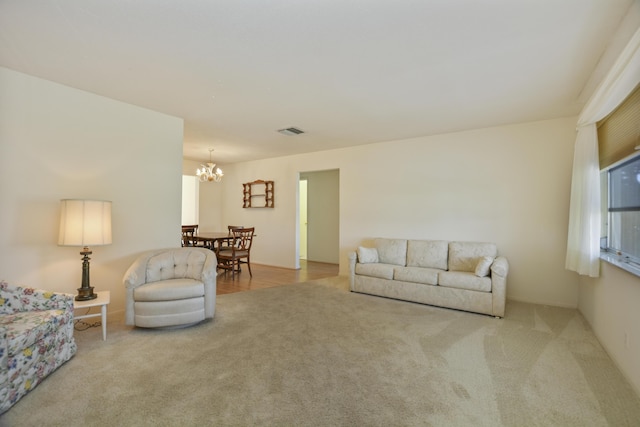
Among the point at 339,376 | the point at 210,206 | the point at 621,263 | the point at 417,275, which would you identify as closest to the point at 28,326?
the point at 339,376

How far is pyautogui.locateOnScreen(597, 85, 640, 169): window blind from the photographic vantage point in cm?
238

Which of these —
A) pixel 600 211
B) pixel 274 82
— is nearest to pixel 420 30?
pixel 274 82

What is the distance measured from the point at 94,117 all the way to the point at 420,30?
3542mm

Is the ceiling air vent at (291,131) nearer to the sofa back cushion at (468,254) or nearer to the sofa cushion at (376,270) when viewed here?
the sofa cushion at (376,270)

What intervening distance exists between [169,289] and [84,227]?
0.97 metres

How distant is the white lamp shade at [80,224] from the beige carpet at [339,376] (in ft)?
3.15

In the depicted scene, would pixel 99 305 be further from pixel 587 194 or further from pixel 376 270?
pixel 587 194

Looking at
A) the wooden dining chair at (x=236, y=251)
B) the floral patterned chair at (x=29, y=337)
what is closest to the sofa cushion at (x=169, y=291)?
the floral patterned chair at (x=29, y=337)

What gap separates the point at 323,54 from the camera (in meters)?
2.43

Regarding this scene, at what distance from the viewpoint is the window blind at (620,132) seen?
2379 millimetres

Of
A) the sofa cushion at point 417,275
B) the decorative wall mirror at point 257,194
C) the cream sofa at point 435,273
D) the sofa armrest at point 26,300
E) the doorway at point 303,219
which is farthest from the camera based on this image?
the doorway at point 303,219

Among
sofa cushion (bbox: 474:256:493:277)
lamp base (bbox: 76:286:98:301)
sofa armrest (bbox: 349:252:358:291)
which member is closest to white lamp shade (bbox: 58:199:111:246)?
lamp base (bbox: 76:286:98:301)

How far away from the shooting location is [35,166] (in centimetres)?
297

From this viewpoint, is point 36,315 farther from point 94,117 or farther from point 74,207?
point 94,117
